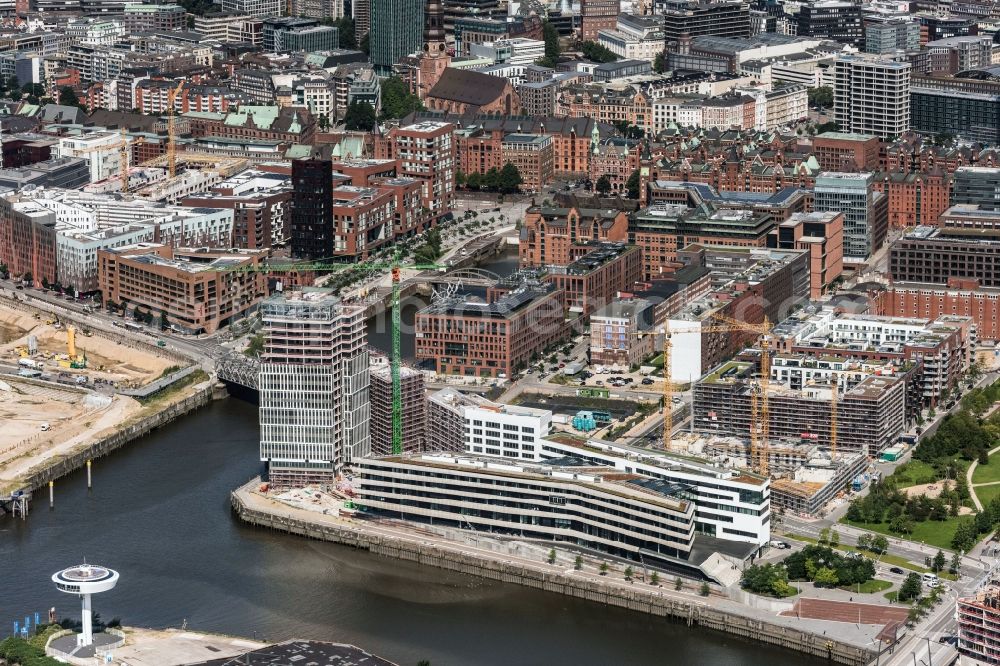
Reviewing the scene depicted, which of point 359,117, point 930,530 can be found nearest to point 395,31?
point 359,117

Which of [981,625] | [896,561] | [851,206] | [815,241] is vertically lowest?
[896,561]

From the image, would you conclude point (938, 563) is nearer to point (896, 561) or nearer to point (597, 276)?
point (896, 561)

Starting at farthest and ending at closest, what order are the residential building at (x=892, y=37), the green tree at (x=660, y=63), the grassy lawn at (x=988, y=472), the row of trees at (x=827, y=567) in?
the green tree at (x=660, y=63)
the residential building at (x=892, y=37)
the grassy lawn at (x=988, y=472)
the row of trees at (x=827, y=567)

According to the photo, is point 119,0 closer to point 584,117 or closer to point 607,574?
point 584,117

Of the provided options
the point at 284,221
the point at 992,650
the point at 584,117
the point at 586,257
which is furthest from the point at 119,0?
the point at 992,650

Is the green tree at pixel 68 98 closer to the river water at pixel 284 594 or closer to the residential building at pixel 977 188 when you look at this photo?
the residential building at pixel 977 188

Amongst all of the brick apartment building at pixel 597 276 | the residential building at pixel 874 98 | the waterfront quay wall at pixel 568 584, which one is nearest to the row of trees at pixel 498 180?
the residential building at pixel 874 98
